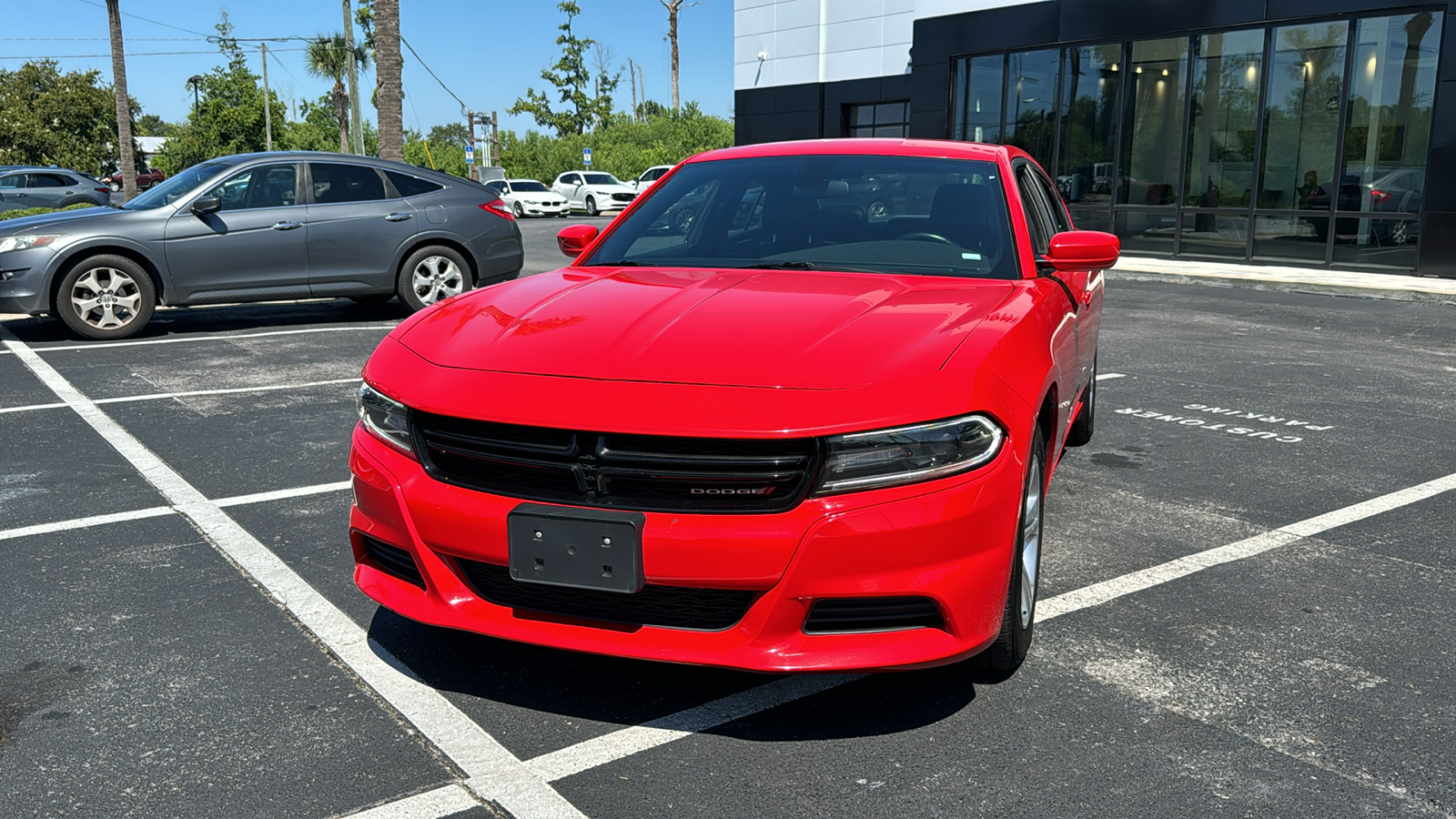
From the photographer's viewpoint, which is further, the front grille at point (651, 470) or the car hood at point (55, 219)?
the car hood at point (55, 219)

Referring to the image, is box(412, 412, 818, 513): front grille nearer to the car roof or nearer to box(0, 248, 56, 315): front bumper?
the car roof

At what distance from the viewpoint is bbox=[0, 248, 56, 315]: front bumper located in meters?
9.62

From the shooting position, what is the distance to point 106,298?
1002cm

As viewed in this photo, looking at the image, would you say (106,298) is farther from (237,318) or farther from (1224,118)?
(1224,118)

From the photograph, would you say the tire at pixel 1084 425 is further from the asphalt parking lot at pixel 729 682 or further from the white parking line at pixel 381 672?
the white parking line at pixel 381 672

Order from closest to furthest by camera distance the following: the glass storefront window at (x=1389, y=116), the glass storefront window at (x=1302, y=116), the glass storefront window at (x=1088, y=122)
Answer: the glass storefront window at (x=1389, y=116) < the glass storefront window at (x=1302, y=116) < the glass storefront window at (x=1088, y=122)

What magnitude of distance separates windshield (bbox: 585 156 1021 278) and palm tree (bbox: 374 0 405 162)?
1528 cm

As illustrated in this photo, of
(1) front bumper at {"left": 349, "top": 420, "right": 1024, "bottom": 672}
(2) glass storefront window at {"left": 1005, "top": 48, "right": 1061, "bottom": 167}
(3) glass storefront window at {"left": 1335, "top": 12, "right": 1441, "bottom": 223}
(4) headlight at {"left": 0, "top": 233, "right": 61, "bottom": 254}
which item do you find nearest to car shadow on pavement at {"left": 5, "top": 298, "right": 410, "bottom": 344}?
(4) headlight at {"left": 0, "top": 233, "right": 61, "bottom": 254}

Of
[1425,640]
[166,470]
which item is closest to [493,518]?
[1425,640]

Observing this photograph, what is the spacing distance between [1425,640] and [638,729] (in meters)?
2.48

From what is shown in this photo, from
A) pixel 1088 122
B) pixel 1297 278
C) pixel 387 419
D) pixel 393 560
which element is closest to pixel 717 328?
pixel 387 419

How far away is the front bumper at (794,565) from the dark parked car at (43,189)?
1195 inches

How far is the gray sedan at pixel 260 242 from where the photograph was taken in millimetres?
Result: 9844

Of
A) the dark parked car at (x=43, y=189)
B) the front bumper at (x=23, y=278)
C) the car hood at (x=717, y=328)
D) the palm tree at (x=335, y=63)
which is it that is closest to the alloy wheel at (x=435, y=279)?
the front bumper at (x=23, y=278)
